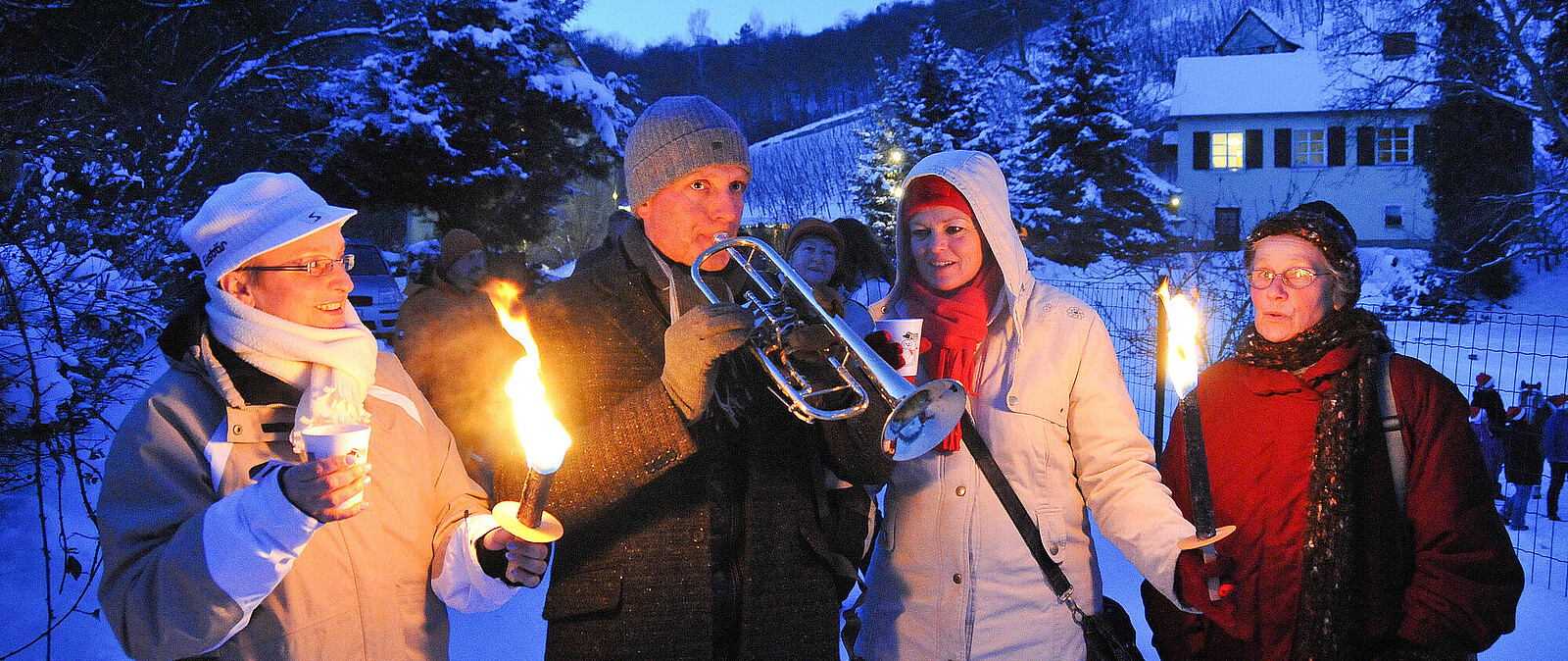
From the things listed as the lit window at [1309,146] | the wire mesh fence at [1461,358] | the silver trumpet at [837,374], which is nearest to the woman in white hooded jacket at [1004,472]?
the wire mesh fence at [1461,358]

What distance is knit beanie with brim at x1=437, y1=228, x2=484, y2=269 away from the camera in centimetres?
629

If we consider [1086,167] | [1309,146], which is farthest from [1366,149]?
[1086,167]

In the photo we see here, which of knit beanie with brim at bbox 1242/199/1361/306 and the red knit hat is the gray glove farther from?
knit beanie with brim at bbox 1242/199/1361/306

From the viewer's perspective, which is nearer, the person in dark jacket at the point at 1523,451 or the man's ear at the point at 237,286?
the man's ear at the point at 237,286

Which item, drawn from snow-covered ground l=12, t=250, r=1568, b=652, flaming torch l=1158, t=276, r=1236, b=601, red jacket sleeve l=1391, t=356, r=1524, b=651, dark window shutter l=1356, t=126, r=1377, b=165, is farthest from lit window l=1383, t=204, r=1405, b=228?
flaming torch l=1158, t=276, r=1236, b=601

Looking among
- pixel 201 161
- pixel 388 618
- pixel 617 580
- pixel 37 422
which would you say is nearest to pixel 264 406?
pixel 388 618

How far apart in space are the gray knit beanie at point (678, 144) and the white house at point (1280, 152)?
34.2 metres

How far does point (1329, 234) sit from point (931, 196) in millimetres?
1373

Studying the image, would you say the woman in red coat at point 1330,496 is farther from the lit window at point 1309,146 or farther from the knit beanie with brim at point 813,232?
the lit window at point 1309,146

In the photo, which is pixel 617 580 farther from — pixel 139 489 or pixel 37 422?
pixel 37 422

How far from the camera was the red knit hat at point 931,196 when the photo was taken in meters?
2.71

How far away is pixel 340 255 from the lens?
2178 mm

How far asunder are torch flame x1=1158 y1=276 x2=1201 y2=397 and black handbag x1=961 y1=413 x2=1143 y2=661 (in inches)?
23.4

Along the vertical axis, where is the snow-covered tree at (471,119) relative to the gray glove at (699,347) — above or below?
above
